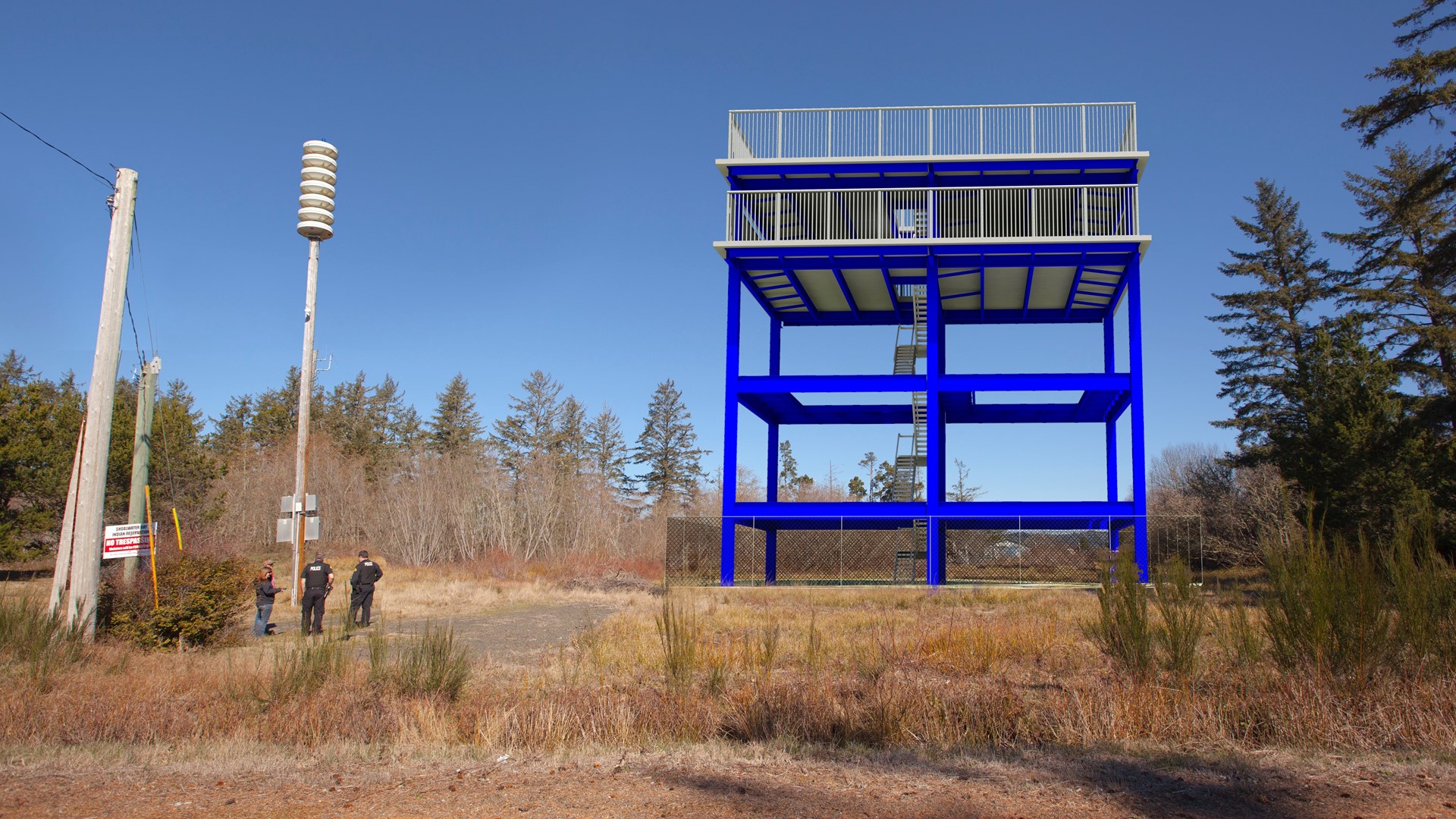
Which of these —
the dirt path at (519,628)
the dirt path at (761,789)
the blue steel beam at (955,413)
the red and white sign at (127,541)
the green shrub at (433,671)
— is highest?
the blue steel beam at (955,413)

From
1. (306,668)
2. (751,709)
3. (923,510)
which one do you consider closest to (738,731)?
(751,709)

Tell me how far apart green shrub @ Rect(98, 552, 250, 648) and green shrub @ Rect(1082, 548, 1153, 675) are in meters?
12.9

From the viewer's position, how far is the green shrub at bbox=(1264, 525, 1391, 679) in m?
8.94

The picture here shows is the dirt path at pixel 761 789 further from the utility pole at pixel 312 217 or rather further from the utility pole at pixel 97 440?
the utility pole at pixel 312 217

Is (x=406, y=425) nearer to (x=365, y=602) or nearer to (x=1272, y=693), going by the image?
(x=365, y=602)

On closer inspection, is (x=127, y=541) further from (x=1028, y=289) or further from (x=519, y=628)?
(x=1028, y=289)

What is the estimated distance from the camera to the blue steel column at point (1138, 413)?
2814cm

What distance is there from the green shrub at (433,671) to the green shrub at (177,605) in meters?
6.69

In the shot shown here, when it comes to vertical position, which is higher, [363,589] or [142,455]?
[142,455]

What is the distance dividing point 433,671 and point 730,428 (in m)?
20.0

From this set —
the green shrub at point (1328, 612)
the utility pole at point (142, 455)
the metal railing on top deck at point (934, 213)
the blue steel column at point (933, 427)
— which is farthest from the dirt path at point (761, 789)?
the metal railing on top deck at point (934, 213)

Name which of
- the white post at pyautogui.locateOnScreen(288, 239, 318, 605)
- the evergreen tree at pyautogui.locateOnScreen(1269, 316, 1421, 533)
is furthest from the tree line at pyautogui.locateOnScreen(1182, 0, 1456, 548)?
the white post at pyautogui.locateOnScreen(288, 239, 318, 605)

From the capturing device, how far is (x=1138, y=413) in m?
29.0

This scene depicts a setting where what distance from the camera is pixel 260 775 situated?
744 cm
